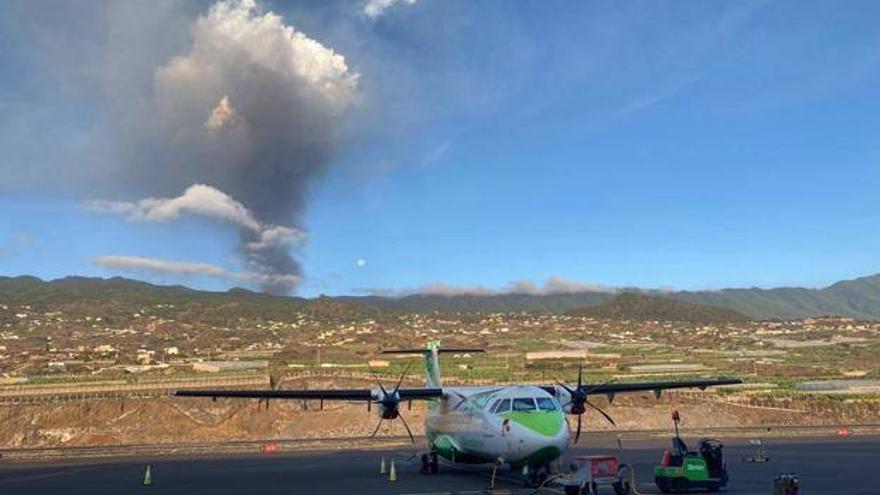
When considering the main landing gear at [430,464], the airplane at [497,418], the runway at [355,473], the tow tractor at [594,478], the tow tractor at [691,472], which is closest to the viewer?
the tow tractor at [594,478]

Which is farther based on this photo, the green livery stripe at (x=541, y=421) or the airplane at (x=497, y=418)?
the airplane at (x=497, y=418)

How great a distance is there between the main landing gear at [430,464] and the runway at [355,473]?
0.37m

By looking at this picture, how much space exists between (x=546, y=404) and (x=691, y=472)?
4.68 metres

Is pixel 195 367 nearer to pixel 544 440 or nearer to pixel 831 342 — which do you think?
pixel 544 440

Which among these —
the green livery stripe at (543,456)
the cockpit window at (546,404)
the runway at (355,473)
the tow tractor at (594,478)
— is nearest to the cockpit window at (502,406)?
the cockpit window at (546,404)

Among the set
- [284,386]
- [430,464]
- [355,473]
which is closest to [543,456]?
[430,464]

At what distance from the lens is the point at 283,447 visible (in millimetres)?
47062

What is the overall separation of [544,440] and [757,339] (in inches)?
6243

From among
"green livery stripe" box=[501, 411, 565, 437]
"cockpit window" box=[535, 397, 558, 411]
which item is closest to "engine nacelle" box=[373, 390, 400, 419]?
"green livery stripe" box=[501, 411, 565, 437]

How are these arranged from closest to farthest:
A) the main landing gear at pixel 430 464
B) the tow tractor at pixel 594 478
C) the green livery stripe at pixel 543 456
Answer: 1. the tow tractor at pixel 594 478
2. the green livery stripe at pixel 543 456
3. the main landing gear at pixel 430 464

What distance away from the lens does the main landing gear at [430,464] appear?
99.7 ft

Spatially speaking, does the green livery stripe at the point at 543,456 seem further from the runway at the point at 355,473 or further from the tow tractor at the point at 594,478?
the tow tractor at the point at 594,478

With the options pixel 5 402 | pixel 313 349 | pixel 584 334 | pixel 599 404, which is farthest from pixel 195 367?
pixel 584 334

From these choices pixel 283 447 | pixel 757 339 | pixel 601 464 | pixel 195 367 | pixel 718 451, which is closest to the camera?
pixel 601 464
